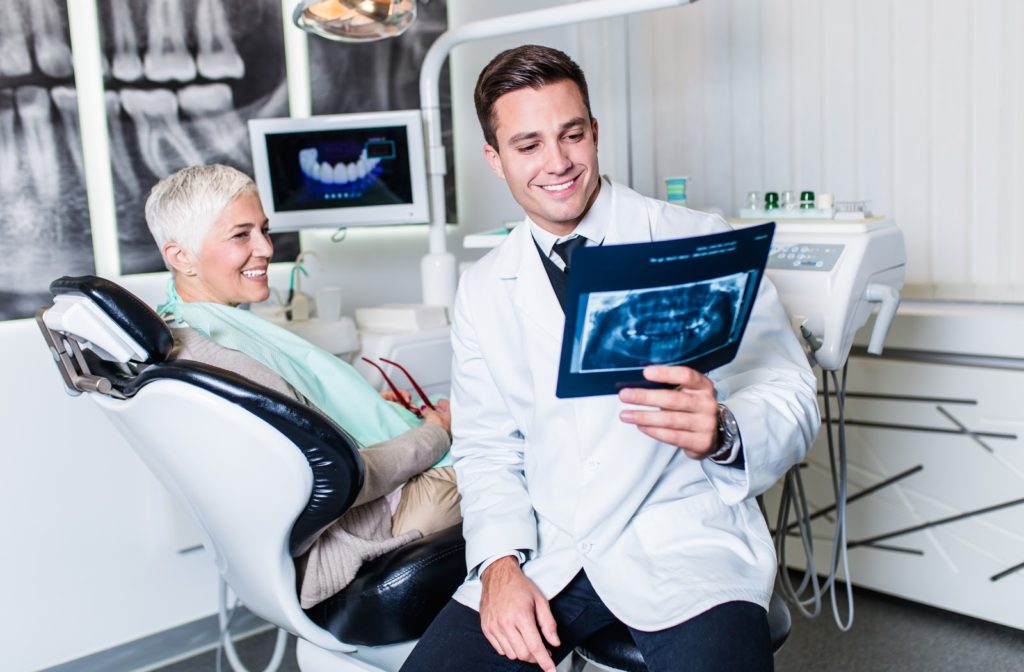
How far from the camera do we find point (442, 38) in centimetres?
253

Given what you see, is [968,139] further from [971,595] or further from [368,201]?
[368,201]

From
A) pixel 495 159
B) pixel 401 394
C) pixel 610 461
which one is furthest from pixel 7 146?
pixel 610 461

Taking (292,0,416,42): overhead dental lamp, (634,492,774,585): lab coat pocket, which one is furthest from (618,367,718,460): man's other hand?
(292,0,416,42): overhead dental lamp

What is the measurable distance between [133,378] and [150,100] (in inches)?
49.8

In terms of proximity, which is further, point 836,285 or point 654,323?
point 836,285

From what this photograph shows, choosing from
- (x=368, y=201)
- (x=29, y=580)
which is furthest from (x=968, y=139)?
(x=29, y=580)

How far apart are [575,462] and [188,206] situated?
0.84m

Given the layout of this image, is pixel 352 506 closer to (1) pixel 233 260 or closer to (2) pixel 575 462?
(2) pixel 575 462

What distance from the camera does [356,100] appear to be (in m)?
2.85

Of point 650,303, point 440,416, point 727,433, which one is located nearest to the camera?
point 650,303

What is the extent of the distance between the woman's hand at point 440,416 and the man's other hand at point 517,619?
1.58 ft

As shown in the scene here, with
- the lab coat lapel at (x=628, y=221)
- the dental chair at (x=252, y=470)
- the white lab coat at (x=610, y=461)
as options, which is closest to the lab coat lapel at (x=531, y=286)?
the white lab coat at (x=610, y=461)

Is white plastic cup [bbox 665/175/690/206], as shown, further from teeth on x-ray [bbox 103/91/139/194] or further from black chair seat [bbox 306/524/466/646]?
teeth on x-ray [bbox 103/91/139/194]

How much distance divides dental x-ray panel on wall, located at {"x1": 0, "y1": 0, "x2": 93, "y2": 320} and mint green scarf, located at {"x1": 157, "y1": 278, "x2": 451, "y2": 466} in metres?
0.63
